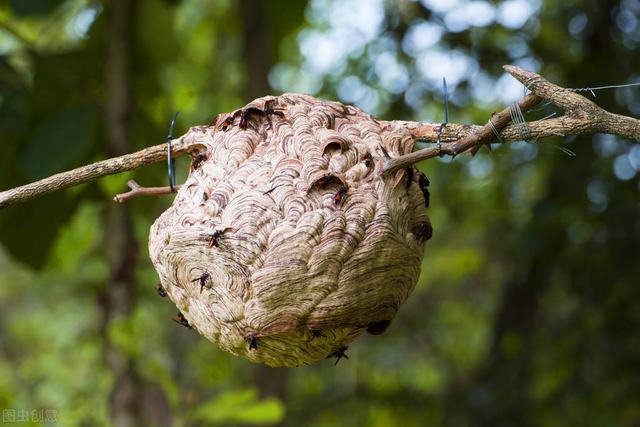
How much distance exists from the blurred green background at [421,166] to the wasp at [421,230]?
66.5 inches

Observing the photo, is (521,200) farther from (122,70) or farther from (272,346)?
(272,346)

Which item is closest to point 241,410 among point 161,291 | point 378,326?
point 161,291

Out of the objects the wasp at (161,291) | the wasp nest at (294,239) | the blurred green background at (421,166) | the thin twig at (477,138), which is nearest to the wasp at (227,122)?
the wasp nest at (294,239)

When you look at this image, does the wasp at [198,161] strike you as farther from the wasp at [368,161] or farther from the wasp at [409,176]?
the wasp at [409,176]

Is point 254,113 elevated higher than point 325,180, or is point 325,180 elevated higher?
point 254,113

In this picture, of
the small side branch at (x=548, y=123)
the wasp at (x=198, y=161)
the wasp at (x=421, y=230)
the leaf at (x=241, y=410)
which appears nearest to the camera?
the small side branch at (x=548, y=123)

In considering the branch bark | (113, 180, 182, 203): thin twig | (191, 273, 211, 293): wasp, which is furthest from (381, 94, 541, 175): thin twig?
(113, 180, 182, 203): thin twig

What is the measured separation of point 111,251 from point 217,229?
2.45 m

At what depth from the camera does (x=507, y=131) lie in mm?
1801

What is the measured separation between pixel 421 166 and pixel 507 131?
5203mm

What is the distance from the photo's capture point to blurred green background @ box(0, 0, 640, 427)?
13.8 feet

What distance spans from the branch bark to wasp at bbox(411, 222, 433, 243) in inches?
7.6

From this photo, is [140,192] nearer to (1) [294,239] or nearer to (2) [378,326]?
(1) [294,239]

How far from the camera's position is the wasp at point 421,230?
2.12 metres
